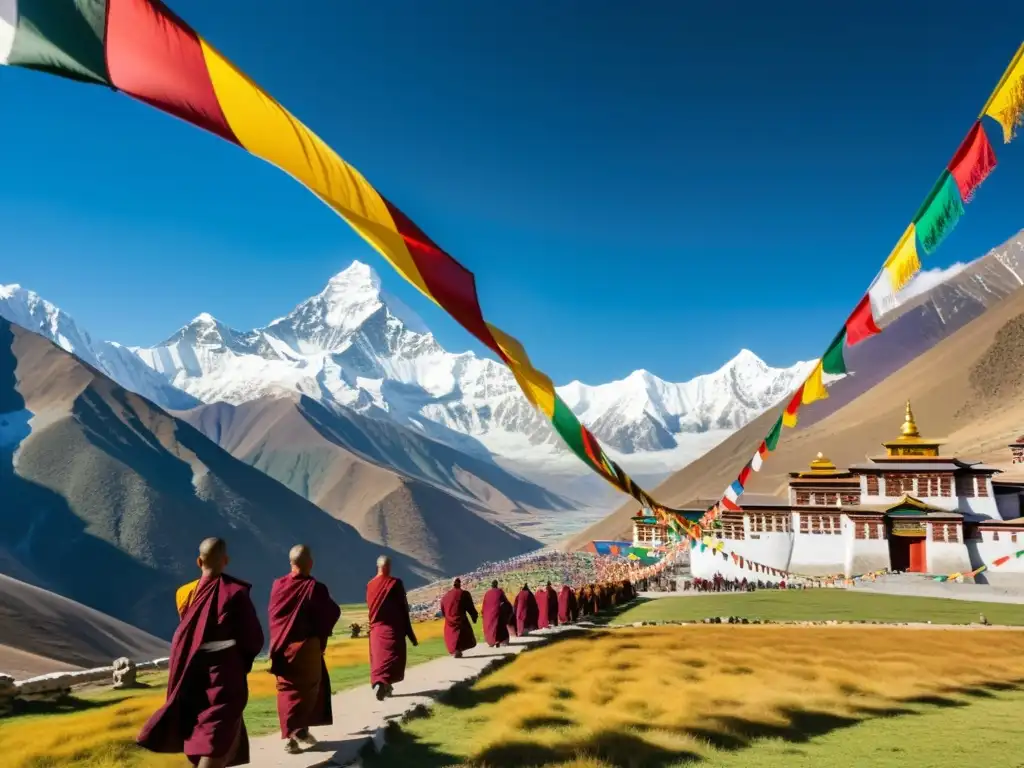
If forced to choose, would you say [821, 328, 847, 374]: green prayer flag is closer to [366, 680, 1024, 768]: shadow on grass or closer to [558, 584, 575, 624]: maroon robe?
[366, 680, 1024, 768]: shadow on grass

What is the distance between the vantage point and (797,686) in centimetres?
1097

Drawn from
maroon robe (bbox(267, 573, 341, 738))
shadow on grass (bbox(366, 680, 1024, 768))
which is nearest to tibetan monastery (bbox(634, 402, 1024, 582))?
shadow on grass (bbox(366, 680, 1024, 768))

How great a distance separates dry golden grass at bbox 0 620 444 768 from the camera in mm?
6820

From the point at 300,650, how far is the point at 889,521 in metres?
43.3

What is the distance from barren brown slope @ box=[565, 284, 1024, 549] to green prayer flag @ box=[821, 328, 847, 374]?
90749 mm

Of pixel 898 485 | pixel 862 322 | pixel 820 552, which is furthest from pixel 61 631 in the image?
pixel 862 322

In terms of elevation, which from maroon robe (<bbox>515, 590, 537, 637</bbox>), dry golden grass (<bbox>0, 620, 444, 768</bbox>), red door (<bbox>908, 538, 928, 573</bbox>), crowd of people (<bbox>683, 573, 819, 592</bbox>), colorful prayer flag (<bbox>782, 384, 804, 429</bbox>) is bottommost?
dry golden grass (<bbox>0, 620, 444, 768</bbox>)

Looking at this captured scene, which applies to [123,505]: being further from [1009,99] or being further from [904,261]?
[1009,99]

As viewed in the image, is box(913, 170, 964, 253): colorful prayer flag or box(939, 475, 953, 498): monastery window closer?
box(913, 170, 964, 253): colorful prayer flag

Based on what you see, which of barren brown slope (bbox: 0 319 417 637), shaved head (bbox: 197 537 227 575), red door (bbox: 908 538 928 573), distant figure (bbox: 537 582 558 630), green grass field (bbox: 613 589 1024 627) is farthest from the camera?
barren brown slope (bbox: 0 319 417 637)

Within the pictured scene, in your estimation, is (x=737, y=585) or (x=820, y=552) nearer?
(x=737, y=585)

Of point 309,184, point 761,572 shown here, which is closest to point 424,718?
point 309,184

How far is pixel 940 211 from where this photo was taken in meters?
7.55

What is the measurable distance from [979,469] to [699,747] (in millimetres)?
44086
